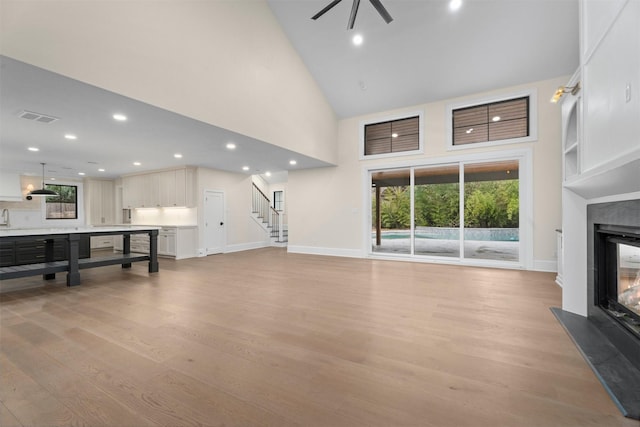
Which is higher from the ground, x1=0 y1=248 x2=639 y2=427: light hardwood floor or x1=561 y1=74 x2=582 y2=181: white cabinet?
x1=561 y1=74 x2=582 y2=181: white cabinet

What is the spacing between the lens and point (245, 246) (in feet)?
30.0

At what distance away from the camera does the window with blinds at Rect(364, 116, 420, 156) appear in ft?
21.5

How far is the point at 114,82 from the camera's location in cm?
299

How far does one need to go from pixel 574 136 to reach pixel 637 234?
1.88 m

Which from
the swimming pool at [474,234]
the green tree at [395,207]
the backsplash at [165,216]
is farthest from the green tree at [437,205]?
the backsplash at [165,216]

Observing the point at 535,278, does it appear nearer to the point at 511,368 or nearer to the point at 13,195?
the point at 511,368

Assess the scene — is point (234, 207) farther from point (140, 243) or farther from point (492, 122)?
point (492, 122)

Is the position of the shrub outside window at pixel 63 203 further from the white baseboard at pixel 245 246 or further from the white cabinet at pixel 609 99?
the white cabinet at pixel 609 99

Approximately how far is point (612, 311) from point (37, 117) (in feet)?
23.7

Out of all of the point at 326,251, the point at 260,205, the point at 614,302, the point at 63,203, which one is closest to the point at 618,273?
the point at 614,302

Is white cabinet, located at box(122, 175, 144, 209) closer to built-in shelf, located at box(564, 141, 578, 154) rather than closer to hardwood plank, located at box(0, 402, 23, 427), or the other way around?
hardwood plank, located at box(0, 402, 23, 427)

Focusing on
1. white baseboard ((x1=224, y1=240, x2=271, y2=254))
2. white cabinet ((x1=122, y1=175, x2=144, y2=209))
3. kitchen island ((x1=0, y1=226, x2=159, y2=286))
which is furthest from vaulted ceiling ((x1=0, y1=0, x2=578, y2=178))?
white baseboard ((x1=224, y1=240, x2=271, y2=254))

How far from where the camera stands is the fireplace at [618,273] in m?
2.21

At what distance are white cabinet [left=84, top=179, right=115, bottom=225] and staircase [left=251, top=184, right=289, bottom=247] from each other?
5255 millimetres
